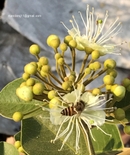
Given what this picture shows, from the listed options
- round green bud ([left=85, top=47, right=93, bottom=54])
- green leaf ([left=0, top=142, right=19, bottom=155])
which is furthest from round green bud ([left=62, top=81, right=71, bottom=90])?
green leaf ([left=0, top=142, right=19, bottom=155])

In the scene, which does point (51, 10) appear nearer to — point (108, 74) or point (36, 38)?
point (36, 38)

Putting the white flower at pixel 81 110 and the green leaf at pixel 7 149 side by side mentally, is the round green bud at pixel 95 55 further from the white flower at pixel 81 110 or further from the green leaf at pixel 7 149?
the green leaf at pixel 7 149

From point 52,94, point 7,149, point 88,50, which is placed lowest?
point 7,149

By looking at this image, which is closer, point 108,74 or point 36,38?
point 108,74

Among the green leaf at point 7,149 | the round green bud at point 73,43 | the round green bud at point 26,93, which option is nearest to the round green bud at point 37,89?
the round green bud at point 26,93

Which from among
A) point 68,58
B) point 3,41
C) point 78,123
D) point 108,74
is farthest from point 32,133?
point 3,41

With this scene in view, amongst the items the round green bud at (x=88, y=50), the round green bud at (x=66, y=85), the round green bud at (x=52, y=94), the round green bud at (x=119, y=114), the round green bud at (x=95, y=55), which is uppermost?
the round green bud at (x=88, y=50)

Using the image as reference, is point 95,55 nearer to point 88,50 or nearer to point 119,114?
point 88,50

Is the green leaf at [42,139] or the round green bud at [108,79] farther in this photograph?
the green leaf at [42,139]

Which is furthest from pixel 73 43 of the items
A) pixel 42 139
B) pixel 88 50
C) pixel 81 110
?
pixel 42 139
